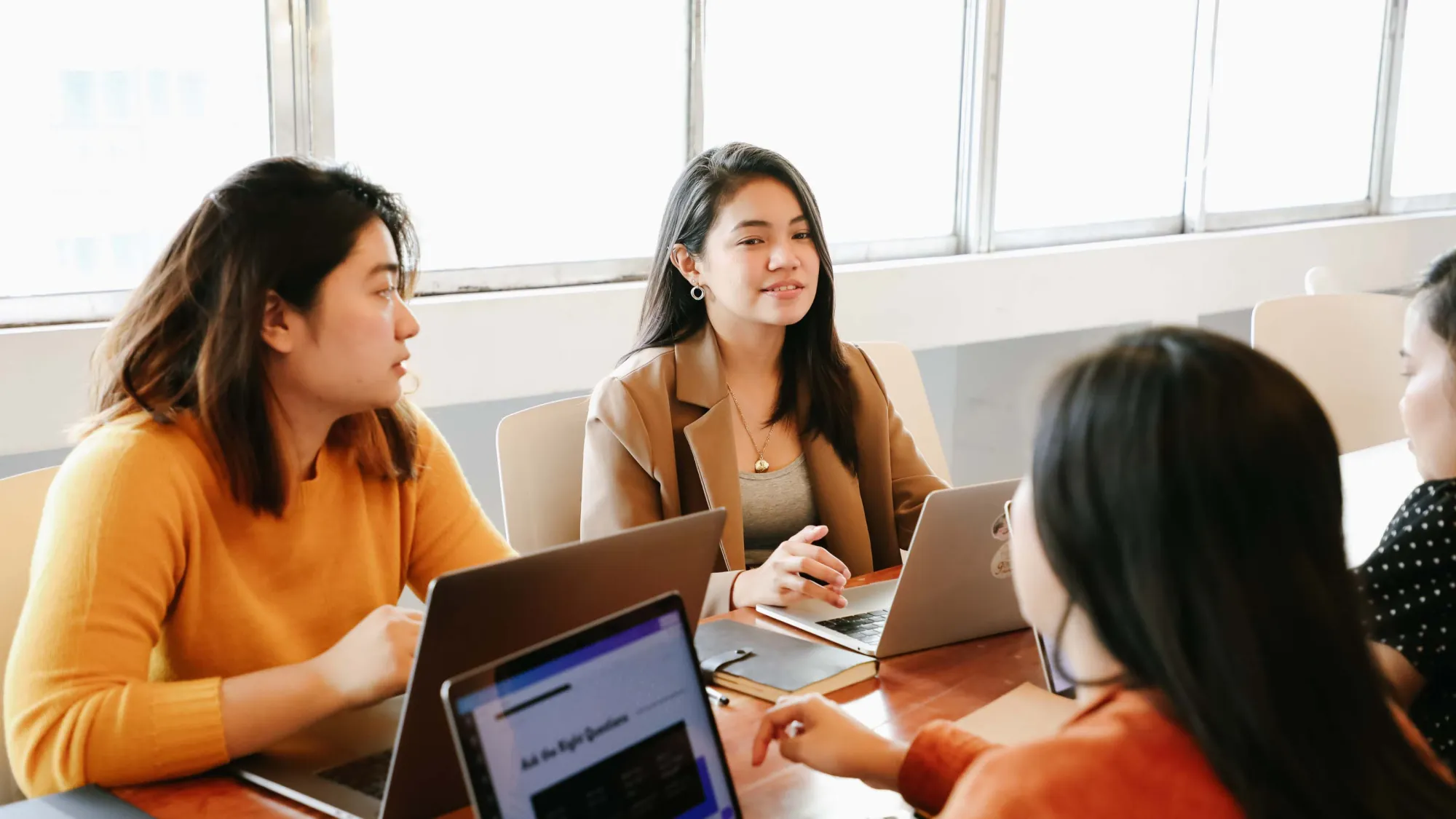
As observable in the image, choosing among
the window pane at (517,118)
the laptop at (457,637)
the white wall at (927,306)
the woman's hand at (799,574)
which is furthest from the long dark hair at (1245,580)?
the window pane at (517,118)

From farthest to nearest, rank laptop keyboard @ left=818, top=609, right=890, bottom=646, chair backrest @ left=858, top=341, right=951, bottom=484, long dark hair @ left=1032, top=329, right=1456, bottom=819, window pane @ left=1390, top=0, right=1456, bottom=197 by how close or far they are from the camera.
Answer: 1. window pane @ left=1390, top=0, right=1456, bottom=197
2. chair backrest @ left=858, top=341, right=951, bottom=484
3. laptop keyboard @ left=818, top=609, right=890, bottom=646
4. long dark hair @ left=1032, top=329, right=1456, bottom=819

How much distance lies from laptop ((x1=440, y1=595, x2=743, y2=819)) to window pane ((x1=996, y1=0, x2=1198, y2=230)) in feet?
10.9

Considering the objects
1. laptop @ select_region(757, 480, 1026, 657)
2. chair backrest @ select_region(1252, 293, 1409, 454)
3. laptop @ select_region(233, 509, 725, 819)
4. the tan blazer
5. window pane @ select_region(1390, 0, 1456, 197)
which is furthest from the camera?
window pane @ select_region(1390, 0, 1456, 197)

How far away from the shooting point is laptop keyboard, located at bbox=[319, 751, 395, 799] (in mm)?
1242

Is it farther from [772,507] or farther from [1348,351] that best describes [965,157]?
[772,507]

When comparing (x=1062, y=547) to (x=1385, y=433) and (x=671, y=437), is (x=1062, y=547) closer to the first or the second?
(x=671, y=437)

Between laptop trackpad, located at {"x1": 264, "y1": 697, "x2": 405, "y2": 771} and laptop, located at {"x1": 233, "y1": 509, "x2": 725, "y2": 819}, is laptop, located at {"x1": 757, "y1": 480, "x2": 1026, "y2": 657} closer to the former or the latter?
laptop, located at {"x1": 233, "y1": 509, "x2": 725, "y2": 819}

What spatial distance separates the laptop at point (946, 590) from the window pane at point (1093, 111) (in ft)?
8.88

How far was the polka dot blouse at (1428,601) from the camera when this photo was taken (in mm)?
1411

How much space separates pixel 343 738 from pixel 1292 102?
4.82 metres

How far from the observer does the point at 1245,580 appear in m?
0.83

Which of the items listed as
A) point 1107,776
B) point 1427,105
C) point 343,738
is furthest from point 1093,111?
point 1107,776

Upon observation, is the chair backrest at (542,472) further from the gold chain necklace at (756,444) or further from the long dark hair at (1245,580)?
the long dark hair at (1245,580)

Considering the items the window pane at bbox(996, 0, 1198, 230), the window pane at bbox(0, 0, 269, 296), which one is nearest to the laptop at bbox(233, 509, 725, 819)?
the window pane at bbox(0, 0, 269, 296)
